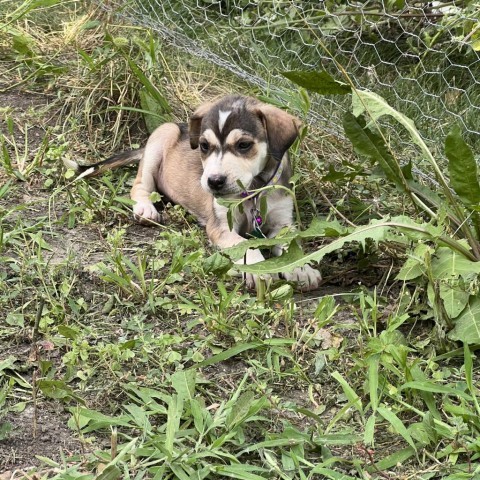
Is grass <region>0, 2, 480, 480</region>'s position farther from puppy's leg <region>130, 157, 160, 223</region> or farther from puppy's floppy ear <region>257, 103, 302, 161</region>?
puppy's floppy ear <region>257, 103, 302, 161</region>

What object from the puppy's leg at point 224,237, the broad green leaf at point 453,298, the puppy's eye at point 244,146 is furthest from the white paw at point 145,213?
the broad green leaf at point 453,298

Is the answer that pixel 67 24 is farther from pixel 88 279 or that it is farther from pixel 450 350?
pixel 450 350

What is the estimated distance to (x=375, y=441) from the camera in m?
2.67

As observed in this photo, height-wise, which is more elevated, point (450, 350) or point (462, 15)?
point (462, 15)

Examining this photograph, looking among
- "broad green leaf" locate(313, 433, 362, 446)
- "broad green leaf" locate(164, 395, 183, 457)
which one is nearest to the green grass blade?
"broad green leaf" locate(164, 395, 183, 457)

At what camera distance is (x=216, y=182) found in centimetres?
401

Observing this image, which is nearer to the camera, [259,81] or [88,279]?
[88,279]

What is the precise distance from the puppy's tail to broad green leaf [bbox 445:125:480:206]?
213 centimetres

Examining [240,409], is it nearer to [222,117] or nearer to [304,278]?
[304,278]

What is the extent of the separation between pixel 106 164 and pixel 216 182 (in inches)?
40.8

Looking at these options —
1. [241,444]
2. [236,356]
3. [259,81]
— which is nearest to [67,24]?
[259,81]

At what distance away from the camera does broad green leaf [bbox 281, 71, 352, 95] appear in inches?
135

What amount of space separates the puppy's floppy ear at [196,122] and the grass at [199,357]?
0.42 meters

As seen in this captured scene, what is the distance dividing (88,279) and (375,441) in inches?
59.2
